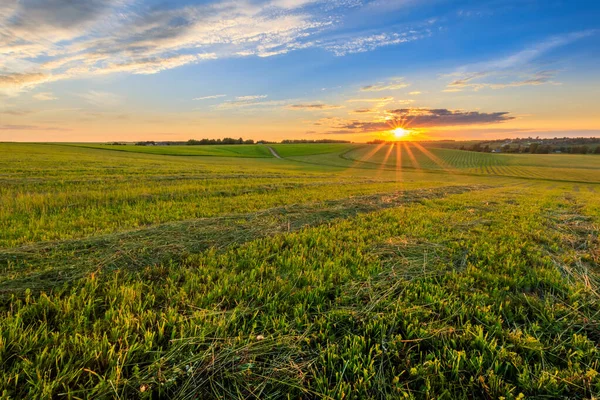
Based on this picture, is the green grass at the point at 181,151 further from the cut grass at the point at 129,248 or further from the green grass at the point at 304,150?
the cut grass at the point at 129,248

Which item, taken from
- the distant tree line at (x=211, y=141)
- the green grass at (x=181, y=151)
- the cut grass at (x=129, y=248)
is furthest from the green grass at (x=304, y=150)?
the cut grass at (x=129, y=248)

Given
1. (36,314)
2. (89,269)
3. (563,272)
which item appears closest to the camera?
(36,314)

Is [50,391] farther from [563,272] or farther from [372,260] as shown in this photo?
[563,272]

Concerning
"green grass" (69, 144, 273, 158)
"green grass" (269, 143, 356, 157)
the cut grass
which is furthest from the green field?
"green grass" (269, 143, 356, 157)

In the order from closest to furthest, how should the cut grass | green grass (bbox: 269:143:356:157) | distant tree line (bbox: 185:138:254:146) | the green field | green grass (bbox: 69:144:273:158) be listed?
the green field < the cut grass < green grass (bbox: 69:144:273:158) < green grass (bbox: 269:143:356:157) < distant tree line (bbox: 185:138:254:146)

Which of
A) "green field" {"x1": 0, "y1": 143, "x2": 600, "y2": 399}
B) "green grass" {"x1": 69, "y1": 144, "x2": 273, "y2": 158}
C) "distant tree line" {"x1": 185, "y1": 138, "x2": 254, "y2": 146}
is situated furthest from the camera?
"distant tree line" {"x1": 185, "y1": 138, "x2": 254, "y2": 146}

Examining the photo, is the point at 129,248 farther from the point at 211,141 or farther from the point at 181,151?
the point at 211,141

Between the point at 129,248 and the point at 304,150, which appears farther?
the point at 304,150

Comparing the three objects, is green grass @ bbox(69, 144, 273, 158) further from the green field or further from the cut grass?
the green field

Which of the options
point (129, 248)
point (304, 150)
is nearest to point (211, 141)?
point (304, 150)

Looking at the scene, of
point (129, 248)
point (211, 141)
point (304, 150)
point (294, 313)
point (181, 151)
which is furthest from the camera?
point (211, 141)

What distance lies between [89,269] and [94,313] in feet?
4.23

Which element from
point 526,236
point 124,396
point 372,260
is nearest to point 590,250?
point 526,236

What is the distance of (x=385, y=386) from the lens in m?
2.03
